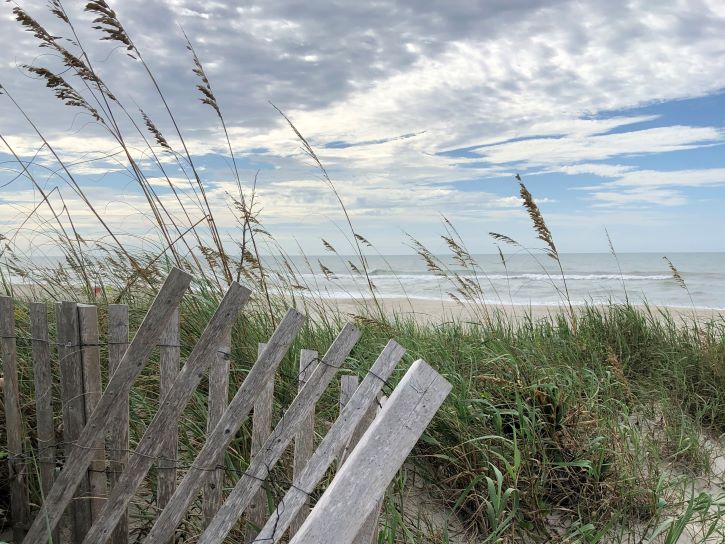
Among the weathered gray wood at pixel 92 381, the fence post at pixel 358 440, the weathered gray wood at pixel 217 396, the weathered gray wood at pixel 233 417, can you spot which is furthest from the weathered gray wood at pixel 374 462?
the weathered gray wood at pixel 92 381

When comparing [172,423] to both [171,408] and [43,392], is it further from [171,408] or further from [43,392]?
[43,392]

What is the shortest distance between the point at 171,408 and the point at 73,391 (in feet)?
1.99

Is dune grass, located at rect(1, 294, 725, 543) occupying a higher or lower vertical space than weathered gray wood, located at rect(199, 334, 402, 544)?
lower

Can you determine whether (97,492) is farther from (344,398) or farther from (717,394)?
(717,394)

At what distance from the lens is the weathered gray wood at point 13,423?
9.72ft

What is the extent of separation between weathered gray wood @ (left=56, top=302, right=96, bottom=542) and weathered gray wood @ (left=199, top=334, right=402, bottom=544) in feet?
2.32

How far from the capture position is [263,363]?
2.07 meters

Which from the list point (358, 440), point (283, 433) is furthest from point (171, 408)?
point (358, 440)

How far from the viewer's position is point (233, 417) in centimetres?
211

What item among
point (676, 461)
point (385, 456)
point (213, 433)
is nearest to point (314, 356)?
point (213, 433)

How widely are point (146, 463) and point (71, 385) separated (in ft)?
1.80

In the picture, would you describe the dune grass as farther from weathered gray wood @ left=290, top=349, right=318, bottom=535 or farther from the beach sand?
the beach sand

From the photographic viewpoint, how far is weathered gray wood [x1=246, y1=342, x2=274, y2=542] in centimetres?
223

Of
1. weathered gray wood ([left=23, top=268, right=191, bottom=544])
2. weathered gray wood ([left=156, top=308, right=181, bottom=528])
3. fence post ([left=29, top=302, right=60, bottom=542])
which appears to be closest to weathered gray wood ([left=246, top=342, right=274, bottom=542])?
weathered gray wood ([left=156, top=308, right=181, bottom=528])
